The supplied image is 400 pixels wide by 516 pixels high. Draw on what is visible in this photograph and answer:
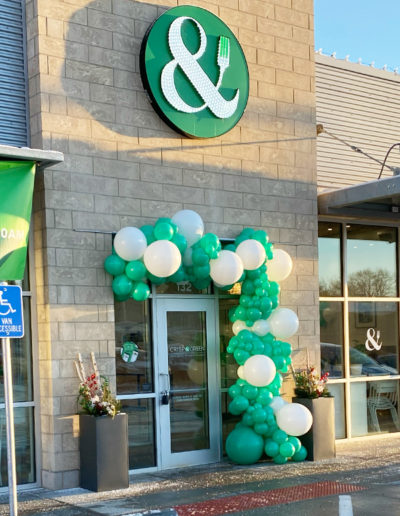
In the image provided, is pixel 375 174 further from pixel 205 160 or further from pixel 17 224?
pixel 17 224

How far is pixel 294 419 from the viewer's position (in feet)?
30.9

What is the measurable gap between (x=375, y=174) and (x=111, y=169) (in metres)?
4.87

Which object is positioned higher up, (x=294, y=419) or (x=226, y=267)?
(x=226, y=267)

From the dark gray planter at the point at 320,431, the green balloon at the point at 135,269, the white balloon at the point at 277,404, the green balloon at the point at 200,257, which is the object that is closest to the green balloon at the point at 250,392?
the white balloon at the point at 277,404

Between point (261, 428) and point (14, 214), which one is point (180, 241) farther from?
point (261, 428)

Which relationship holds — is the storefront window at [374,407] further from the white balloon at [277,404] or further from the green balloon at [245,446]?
the green balloon at [245,446]

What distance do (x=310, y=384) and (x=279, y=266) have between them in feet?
5.28

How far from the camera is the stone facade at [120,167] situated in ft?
28.4

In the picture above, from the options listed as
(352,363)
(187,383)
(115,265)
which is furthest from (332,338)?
(115,265)

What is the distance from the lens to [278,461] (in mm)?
9641

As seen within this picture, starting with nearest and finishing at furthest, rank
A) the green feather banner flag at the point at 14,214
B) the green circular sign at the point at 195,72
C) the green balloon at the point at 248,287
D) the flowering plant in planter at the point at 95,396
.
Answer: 1. the green feather banner flag at the point at 14,214
2. the flowering plant in planter at the point at 95,396
3. the green circular sign at the point at 195,72
4. the green balloon at the point at 248,287

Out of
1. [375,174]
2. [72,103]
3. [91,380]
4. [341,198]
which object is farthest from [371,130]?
[91,380]

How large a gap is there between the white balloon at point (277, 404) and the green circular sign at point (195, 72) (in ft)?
11.0

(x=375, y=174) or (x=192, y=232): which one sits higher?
(x=375, y=174)
